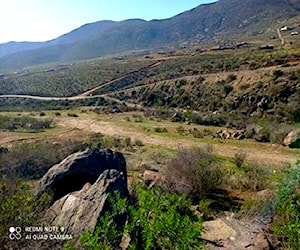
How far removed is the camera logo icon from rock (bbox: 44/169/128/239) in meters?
1.25

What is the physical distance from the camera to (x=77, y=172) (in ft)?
39.2

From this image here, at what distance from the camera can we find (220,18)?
589ft

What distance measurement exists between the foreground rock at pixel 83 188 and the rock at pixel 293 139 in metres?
14.6

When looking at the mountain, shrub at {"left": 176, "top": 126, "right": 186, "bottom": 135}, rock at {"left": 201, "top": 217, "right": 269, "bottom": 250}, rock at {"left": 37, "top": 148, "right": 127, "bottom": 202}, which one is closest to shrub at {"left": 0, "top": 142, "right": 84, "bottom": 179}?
rock at {"left": 37, "top": 148, "right": 127, "bottom": 202}

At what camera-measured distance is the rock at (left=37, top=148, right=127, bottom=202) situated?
11.5m

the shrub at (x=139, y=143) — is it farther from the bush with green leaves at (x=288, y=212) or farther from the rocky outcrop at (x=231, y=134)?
the bush with green leaves at (x=288, y=212)

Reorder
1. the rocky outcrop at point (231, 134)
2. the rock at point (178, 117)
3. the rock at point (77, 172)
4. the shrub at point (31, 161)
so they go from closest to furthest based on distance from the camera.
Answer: the rock at point (77, 172) < the shrub at point (31, 161) < the rocky outcrop at point (231, 134) < the rock at point (178, 117)

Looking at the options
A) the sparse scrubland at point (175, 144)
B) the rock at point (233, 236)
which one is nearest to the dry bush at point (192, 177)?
the sparse scrubland at point (175, 144)

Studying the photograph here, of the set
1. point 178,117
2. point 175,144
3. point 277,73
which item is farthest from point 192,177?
point 277,73

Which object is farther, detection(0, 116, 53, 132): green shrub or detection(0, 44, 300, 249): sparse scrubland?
detection(0, 116, 53, 132): green shrub

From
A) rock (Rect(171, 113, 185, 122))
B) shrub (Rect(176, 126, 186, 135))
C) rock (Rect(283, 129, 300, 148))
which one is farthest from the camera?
rock (Rect(171, 113, 185, 122))

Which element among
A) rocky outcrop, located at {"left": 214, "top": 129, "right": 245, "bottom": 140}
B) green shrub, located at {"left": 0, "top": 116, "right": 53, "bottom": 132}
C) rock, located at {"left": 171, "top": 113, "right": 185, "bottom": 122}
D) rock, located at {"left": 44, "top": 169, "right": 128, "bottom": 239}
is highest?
rock, located at {"left": 44, "top": 169, "right": 128, "bottom": 239}

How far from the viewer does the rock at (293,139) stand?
2489 cm

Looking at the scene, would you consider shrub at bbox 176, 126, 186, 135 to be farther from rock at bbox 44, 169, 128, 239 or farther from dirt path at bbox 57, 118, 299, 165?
rock at bbox 44, 169, 128, 239
